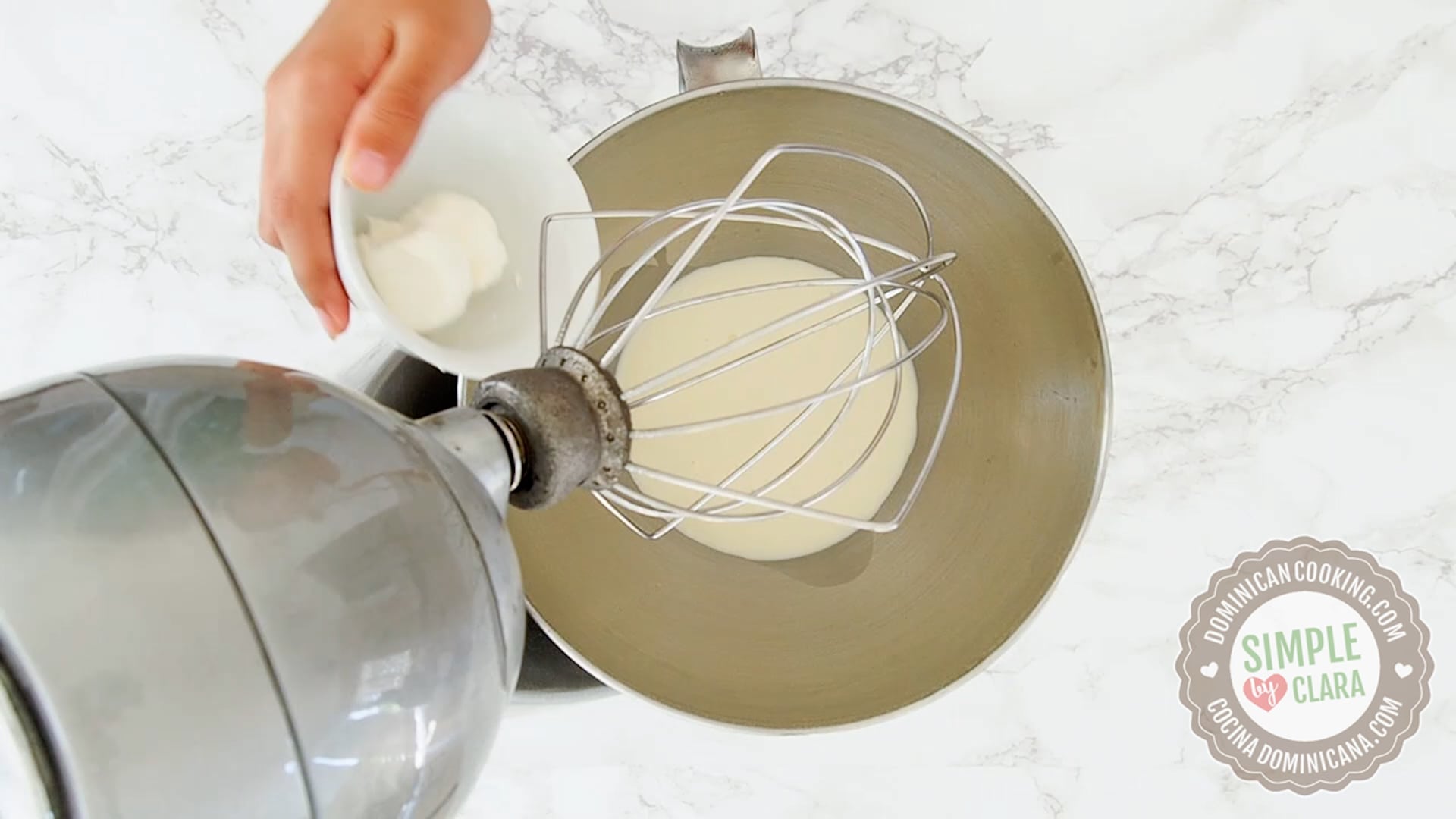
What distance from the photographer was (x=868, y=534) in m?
0.47

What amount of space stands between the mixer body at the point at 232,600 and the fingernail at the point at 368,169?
0.39 ft

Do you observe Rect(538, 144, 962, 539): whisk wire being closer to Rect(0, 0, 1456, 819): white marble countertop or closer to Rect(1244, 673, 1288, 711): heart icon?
Rect(0, 0, 1456, 819): white marble countertop

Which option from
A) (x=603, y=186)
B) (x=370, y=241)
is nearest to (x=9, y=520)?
(x=370, y=241)

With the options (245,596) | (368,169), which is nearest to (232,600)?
(245,596)

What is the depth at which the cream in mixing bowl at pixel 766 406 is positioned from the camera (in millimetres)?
462

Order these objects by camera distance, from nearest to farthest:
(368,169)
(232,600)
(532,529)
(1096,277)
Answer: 1. (232,600)
2. (368,169)
3. (532,529)
4. (1096,277)

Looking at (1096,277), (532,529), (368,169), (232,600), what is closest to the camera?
(232,600)

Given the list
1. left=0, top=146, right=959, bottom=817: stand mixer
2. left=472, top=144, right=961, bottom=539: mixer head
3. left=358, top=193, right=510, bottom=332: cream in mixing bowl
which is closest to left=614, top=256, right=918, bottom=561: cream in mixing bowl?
left=472, top=144, right=961, bottom=539: mixer head

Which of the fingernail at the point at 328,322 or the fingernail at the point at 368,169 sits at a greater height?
the fingernail at the point at 368,169

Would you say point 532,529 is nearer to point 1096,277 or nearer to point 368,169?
point 368,169

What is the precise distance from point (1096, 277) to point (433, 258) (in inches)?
14.6

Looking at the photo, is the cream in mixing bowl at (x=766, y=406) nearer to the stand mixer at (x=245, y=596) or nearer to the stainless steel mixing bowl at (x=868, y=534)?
the stainless steel mixing bowl at (x=868, y=534)

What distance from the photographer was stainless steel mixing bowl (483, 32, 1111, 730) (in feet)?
1.39

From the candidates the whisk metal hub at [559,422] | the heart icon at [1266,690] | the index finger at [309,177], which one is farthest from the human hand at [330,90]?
the heart icon at [1266,690]
